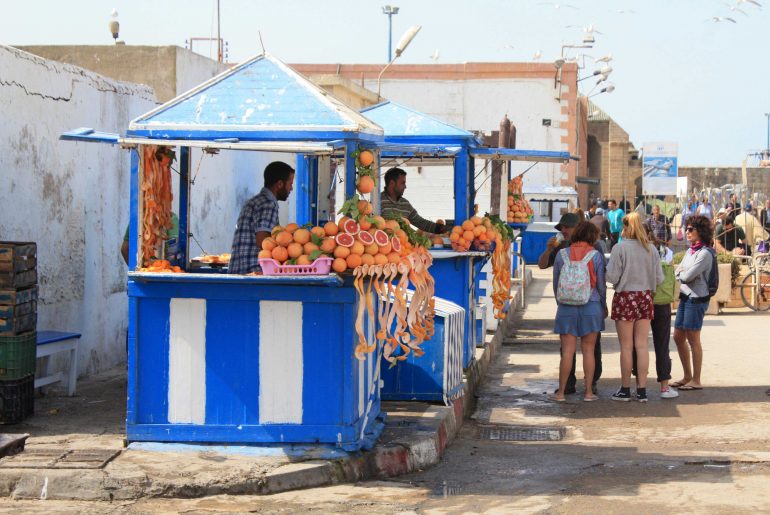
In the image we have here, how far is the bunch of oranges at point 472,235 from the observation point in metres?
11.8

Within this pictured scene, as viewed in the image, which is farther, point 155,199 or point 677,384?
point 677,384

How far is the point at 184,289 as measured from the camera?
296 inches

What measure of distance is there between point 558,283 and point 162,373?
476 cm

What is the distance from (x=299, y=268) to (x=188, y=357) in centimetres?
100

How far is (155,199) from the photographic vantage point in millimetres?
7883

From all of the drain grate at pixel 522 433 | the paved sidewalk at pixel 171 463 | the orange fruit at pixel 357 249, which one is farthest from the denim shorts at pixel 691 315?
the orange fruit at pixel 357 249

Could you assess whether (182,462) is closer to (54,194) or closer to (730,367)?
(54,194)

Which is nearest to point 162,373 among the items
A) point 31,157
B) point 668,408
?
point 31,157

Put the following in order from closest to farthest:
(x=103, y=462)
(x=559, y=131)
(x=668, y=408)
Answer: (x=103, y=462) < (x=668, y=408) < (x=559, y=131)

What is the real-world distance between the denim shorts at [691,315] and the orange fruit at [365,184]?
520 centimetres

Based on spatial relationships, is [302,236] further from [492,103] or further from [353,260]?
[492,103]

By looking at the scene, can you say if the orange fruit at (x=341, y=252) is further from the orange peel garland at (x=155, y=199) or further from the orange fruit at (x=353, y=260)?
the orange peel garland at (x=155, y=199)

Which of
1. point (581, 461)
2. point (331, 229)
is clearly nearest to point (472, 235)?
point (581, 461)

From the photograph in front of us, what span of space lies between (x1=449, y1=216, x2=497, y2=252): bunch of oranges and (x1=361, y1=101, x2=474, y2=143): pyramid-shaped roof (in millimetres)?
894
